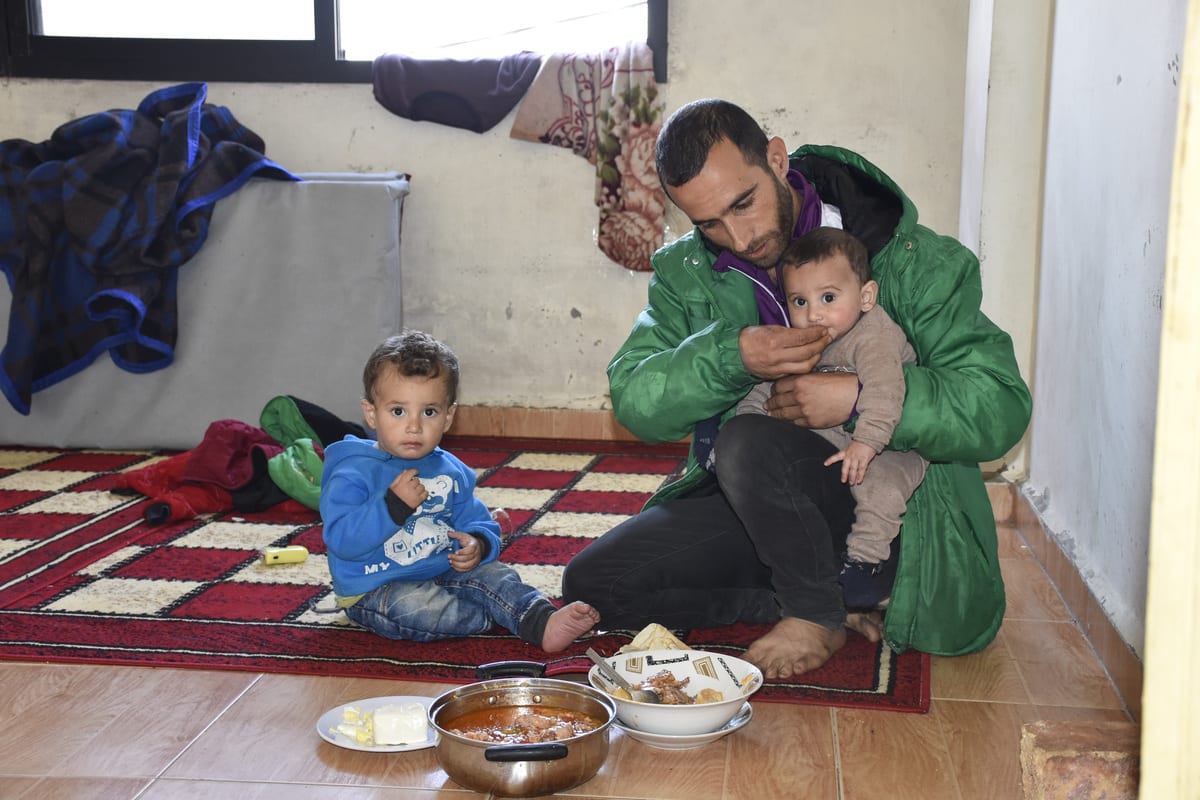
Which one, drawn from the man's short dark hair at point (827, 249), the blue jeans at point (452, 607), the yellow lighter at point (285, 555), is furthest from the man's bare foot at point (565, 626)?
the yellow lighter at point (285, 555)

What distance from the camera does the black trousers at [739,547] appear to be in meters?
1.85

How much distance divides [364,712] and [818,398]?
80 cm

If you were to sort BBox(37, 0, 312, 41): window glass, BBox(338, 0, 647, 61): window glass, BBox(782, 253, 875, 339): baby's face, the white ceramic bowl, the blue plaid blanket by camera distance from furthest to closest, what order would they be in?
BBox(37, 0, 312, 41): window glass < BBox(338, 0, 647, 61): window glass < the blue plaid blanket < BBox(782, 253, 875, 339): baby's face < the white ceramic bowl

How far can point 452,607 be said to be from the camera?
6.50 feet

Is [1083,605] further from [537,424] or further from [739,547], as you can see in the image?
[537,424]

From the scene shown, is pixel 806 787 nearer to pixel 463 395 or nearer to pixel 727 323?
pixel 727 323

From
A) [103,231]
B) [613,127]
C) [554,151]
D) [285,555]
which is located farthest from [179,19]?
[285,555]

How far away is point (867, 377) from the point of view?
181cm

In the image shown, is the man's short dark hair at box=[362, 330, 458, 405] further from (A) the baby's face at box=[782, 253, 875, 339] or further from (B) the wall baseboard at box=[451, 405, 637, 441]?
(B) the wall baseboard at box=[451, 405, 637, 441]

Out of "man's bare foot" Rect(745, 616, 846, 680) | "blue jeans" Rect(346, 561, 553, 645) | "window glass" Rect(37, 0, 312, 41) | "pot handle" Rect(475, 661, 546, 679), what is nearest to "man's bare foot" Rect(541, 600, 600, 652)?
"blue jeans" Rect(346, 561, 553, 645)

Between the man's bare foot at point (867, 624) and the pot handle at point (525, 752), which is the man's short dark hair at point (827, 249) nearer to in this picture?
the man's bare foot at point (867, 624)

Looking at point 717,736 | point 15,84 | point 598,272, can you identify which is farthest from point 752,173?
point 15,84

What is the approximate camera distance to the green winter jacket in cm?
179

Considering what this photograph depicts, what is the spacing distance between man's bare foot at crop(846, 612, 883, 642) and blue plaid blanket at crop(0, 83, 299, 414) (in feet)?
7.61
